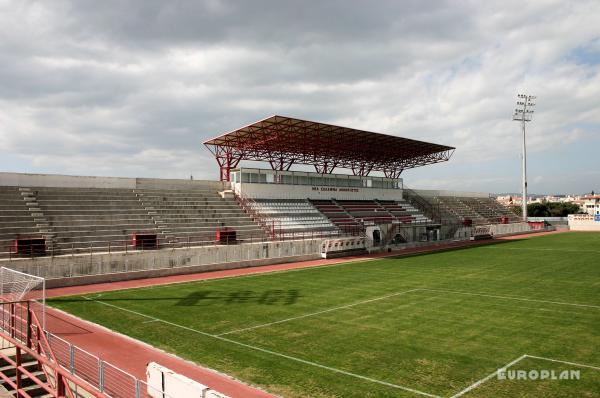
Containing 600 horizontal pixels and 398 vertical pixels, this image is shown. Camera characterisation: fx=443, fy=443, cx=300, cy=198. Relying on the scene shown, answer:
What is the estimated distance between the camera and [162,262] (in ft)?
95.8

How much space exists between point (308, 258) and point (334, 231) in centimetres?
914

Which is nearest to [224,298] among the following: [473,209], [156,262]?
[156,262]

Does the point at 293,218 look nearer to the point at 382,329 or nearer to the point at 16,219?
the point at 16,219

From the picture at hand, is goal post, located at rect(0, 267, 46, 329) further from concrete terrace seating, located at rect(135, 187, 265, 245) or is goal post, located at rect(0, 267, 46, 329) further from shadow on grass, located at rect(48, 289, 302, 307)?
concrete terrace seating, located at rect(135, 187, 265, 245)

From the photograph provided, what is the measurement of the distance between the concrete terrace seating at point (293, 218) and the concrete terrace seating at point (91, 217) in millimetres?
12632

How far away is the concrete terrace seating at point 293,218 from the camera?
4356 centimetres

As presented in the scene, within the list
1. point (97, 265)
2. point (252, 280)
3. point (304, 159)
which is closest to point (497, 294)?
point (252, 280)

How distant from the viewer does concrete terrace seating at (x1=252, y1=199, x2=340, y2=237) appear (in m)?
43.6

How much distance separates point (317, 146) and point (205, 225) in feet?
69.7

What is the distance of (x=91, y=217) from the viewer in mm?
33406

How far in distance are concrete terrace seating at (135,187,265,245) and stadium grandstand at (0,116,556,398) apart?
0.13 m

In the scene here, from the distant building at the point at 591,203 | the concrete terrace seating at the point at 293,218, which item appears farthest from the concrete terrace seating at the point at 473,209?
the distant building at the point at 591,203

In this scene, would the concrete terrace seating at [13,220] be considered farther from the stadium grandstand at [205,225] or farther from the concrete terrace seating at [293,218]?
the concrete terrace seating at [293,218]

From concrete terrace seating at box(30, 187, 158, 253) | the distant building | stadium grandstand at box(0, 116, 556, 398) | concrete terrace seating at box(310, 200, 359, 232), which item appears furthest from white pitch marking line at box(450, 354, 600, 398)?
the distant building
